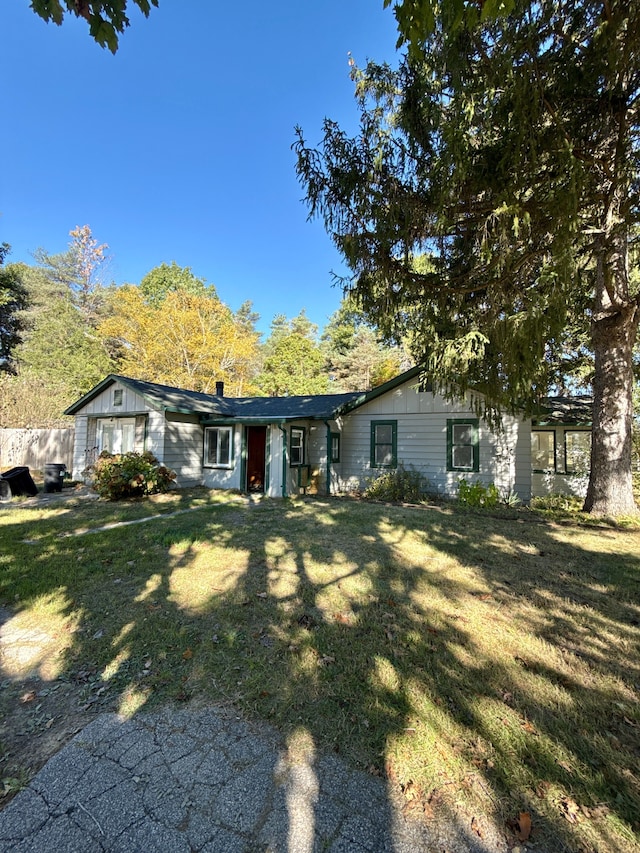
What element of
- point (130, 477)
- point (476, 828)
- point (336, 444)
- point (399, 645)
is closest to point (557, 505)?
point (336, 444)

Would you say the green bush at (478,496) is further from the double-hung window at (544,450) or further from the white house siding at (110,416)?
the white house siding at (110,416)

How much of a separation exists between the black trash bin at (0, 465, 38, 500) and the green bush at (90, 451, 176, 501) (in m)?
1.84

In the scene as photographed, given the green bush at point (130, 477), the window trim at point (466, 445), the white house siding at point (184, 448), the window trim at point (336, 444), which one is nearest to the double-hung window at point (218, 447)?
the white house siding at point (184, 448)

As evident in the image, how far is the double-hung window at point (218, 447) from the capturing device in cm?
1231

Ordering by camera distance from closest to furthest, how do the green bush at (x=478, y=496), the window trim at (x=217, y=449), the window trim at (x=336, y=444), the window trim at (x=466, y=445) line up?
the green bush at (x=478, y=496)
the window trim at (x=466, y=445)
the window trim at (x=217, y=449)
the window trim at (x=336, y=444)

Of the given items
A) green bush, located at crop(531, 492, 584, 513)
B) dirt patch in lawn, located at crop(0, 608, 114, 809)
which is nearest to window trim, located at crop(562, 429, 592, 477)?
green bush, located at crop(531, 492, 584, 513)

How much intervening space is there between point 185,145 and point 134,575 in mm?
15060

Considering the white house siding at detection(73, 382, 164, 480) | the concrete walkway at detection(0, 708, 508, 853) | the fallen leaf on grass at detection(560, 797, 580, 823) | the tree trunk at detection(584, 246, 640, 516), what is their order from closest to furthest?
the concrete walkway at detection(0, 708, 508, 853), the fallen leaf on grass at detection(560, 797, 580, 823), the tree trunk at detection(584, 246, 640, 516), the white house siding at detection(73, 382, 164, 480)

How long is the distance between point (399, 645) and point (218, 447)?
10.3m

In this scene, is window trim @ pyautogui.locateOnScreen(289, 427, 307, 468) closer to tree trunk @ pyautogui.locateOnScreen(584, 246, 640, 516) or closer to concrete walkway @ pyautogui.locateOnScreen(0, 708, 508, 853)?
tree trunk @ pyautogui.locateOnScreen(584, 246, 640, 516)

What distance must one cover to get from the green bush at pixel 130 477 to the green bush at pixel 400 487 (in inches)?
229

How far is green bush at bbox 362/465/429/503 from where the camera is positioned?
10.6m

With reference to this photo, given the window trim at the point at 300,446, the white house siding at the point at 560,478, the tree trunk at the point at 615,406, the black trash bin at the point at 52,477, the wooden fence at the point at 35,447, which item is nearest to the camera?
the tree trunk at the point at 615,406

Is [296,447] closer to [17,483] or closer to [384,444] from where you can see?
[384,444]
